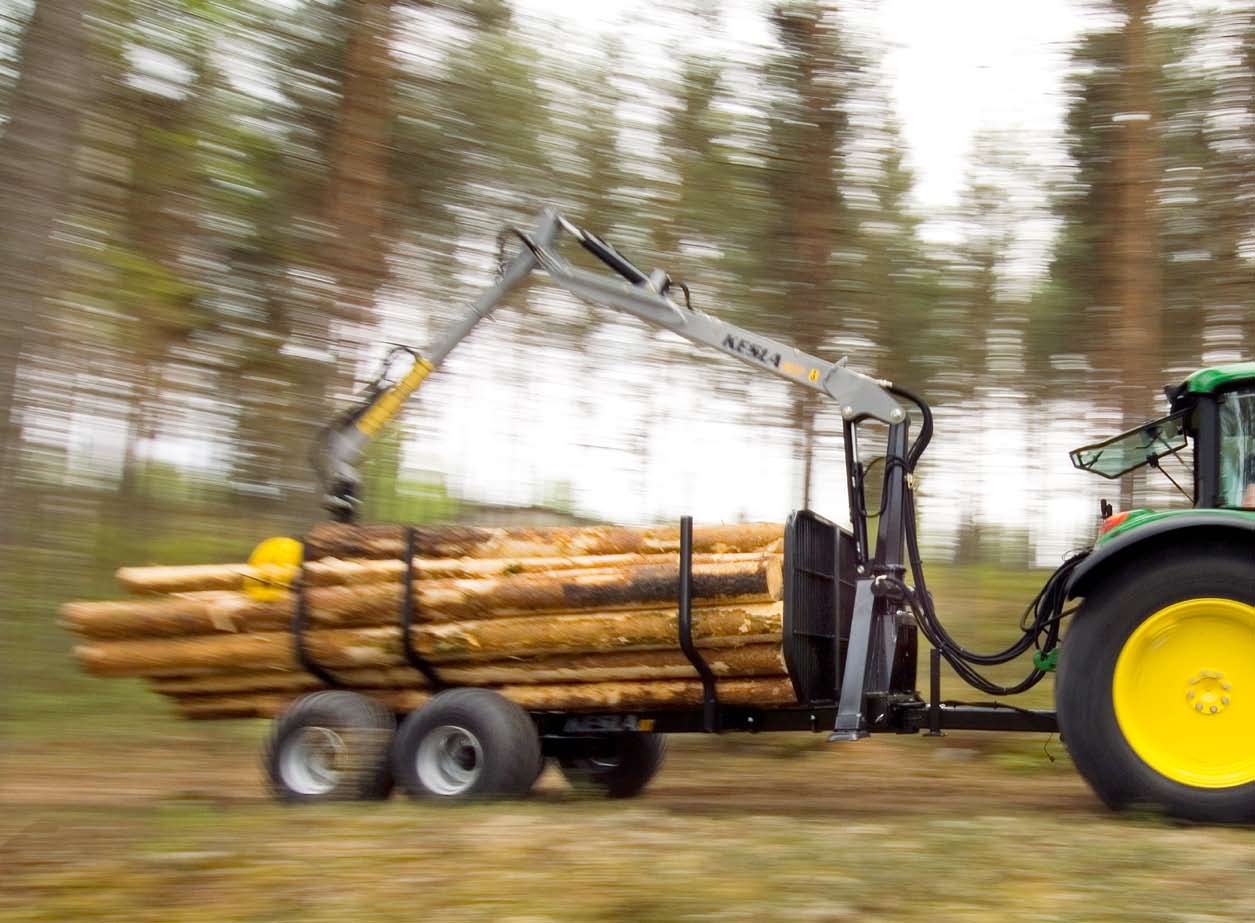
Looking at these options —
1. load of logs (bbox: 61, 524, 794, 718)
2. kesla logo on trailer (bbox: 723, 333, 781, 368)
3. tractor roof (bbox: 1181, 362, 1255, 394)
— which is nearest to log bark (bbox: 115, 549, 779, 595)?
load of logs (bbox: 61, 524, 794, 718)

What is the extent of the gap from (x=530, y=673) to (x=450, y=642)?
47 centimetres

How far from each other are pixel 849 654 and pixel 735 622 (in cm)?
63

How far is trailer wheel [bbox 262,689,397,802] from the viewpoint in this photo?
680 centimetres

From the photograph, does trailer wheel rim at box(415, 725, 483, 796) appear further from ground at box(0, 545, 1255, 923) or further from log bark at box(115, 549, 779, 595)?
log bark at box(115, 549, 779, 595)

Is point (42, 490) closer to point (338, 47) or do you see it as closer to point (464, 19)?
point (338, 47)

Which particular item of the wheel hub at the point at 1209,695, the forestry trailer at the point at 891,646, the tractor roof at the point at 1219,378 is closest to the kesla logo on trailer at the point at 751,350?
the forestry trailer at the point at 891,646

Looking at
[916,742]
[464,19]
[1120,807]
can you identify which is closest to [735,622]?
[1120,807]

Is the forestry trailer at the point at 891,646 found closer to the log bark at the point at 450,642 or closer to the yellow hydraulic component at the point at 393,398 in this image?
the yellow hydraulic component at the point at 393,398

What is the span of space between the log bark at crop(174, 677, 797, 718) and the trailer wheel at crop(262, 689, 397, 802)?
195mm

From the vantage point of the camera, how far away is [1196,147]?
12.0 m

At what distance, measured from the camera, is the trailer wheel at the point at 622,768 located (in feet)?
25.7

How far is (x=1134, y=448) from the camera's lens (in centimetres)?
692

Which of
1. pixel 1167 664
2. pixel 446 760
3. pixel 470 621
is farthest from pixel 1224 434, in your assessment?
pixel 446 760

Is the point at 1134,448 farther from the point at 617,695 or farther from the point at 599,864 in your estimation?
the point at 599,864
